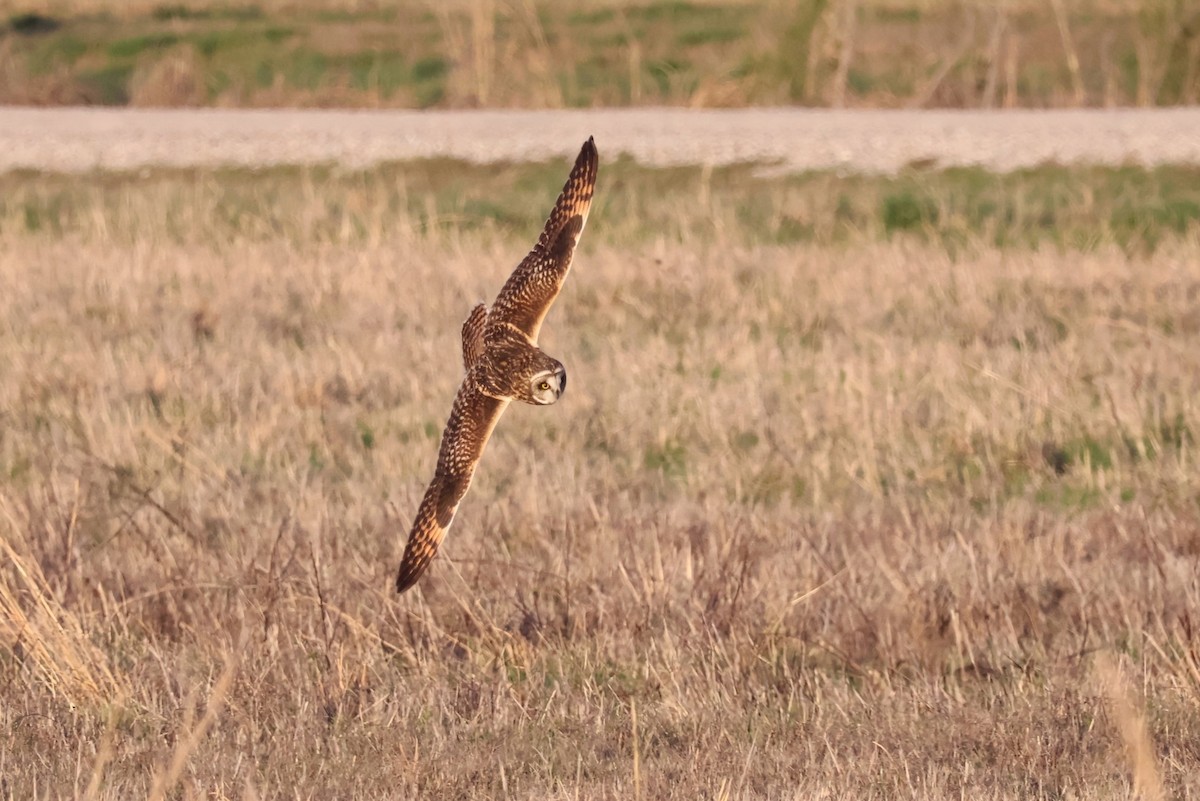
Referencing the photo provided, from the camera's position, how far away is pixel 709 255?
11.0m

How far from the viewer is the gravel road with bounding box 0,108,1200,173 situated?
1619cm

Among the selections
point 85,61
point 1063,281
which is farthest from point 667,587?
point 85,61

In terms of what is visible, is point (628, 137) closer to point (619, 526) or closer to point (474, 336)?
point (619, 526)

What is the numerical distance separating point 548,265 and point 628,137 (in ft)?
52.0

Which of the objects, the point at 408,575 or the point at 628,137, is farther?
the point at 628,137

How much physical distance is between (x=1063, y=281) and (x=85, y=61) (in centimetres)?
2563

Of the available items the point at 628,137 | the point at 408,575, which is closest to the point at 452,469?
the point at 408,575

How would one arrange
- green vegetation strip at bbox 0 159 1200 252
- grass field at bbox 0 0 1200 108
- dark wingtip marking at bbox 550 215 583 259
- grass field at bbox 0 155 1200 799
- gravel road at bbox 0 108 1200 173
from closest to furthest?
Answer: dark wingtip marking at bbox 550 215 583 259 → grass field at bbox 0 155 1200 799 → green vegetation strip at bbox 0 159 1200 252 → gravel road at bbox 0 108 1200 173 → grass field at bbox 0 0 1200 108

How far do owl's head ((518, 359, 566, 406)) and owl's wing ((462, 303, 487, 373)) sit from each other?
16 cm

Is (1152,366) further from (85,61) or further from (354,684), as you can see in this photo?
(85,61)

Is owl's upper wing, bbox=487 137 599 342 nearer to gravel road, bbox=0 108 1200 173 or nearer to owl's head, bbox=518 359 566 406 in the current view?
Answer: owl's head, bbox=518 359 566 406

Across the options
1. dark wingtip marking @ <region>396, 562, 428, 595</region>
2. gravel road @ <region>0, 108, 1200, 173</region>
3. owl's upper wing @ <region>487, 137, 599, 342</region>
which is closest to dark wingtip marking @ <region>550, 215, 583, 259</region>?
owl's upper wing @ <region>487, 137, 599, 342</region>

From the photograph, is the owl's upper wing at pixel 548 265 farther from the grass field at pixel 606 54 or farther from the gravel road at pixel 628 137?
the grass field at pixel 606 54

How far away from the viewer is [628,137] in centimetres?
1839
